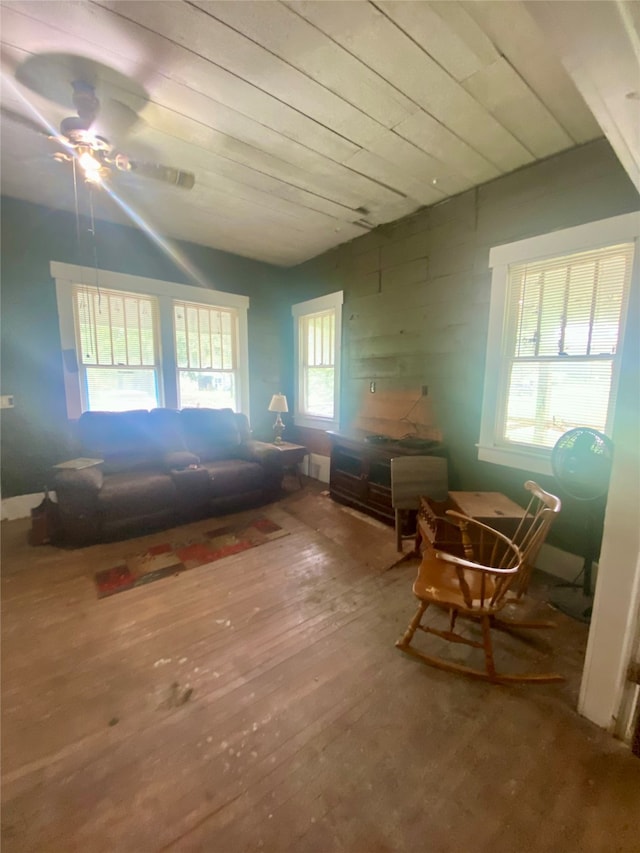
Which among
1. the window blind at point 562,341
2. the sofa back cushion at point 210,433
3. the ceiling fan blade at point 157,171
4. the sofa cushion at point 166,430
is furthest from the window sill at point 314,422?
the ceiling fan blade at point 157,171

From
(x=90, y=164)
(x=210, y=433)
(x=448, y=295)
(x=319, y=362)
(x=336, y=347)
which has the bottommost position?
(x=210, y=433)

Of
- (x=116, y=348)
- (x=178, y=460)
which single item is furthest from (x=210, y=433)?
(x=116, y=348)

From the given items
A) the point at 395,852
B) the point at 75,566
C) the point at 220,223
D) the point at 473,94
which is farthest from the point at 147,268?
the point at 395,852

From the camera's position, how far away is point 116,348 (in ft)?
12.1

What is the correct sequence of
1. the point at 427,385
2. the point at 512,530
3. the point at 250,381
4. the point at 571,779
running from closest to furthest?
the point at 571,779 < the point at 512,530 < the point at 427,385 < the point at 250,381

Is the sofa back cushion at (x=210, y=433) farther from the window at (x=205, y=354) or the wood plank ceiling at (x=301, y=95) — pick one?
the wood plank ceiling at (x=301, y=95)

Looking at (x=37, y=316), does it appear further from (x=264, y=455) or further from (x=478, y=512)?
(x=478, y=512)

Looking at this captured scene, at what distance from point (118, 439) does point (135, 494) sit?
869 millimetres

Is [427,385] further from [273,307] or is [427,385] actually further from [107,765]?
[107,765]

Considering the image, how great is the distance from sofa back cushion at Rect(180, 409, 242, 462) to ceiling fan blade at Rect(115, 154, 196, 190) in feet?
7.86

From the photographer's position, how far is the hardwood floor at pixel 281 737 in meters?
1.03

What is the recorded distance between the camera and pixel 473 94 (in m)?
1.76

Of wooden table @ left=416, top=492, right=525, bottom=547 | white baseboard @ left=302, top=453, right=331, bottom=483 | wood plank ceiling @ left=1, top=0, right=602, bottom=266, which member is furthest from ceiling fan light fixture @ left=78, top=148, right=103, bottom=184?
white baseboard @ left=302, top=453, right=331, bottom=483

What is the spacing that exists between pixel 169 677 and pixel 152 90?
116 inches
